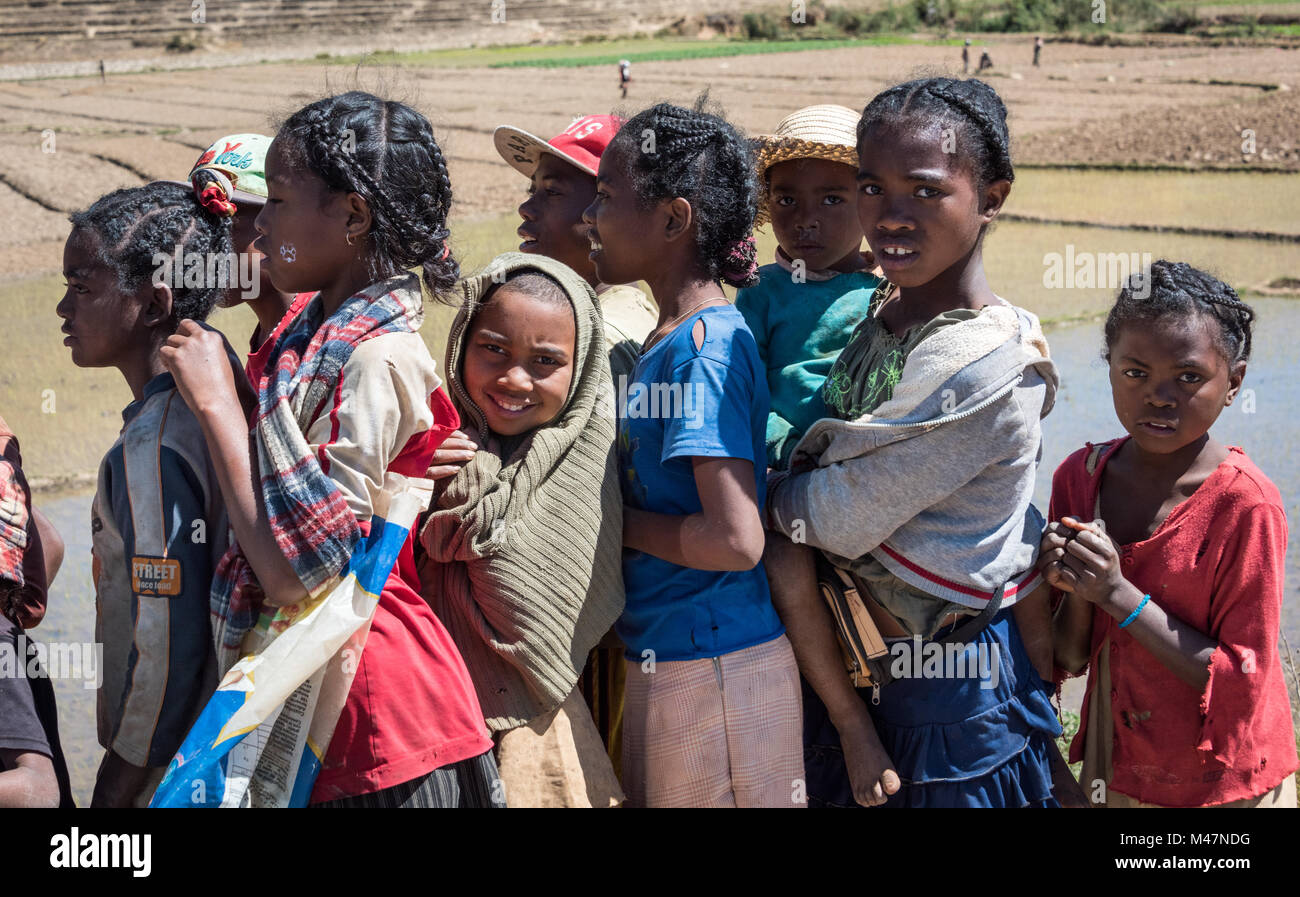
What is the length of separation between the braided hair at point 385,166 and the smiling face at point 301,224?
0.02 m

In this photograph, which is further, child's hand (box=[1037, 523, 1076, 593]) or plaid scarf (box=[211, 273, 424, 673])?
child's hand (box=[1037, 523, 1076, 593])

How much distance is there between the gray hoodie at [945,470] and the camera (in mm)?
2205

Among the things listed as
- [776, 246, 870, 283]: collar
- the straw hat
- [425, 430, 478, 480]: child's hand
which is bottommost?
[425, 430, 478, 480]: child's hand

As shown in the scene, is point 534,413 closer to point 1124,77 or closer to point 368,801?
point 368,801

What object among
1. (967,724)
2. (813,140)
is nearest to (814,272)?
(813,140)

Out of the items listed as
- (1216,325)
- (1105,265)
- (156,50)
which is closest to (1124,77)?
(1105,265)

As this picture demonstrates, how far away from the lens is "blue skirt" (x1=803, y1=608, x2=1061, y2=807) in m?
2.39

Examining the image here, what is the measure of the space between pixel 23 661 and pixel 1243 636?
2.28 meters

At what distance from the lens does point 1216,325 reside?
247cm

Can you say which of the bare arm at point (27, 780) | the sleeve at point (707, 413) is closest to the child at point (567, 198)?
the sleeve at point (707, 413)

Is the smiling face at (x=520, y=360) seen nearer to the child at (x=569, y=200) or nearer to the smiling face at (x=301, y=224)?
the smiling face at (x=301, y=224)

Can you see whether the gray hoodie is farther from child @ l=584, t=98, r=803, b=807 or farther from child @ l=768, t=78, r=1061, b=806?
child @ l=584, t=98, r=803, b=807

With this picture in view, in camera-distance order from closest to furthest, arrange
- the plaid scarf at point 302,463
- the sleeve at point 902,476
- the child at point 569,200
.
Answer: the plaid scarf at point 302,463 < the sleeve at point 902,476 < the child at point 569,200

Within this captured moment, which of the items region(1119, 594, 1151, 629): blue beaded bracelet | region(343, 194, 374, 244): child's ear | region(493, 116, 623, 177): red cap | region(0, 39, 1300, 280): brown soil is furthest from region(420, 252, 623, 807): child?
region(0, 39, 1300, 280): brown soil
